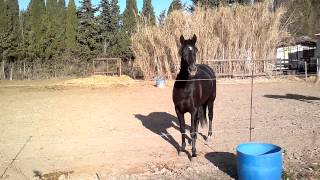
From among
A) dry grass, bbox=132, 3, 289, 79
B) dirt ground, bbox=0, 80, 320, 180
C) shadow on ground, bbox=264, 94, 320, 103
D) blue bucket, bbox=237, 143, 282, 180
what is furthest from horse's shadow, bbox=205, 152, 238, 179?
dry grass, bbox=132, 3, 289, 79

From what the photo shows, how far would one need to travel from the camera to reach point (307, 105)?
11.7 meters

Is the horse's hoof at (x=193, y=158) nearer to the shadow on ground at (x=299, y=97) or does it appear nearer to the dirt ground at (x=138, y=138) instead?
the dirt ground at (x=138, y=138)

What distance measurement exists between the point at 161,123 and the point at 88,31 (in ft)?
101

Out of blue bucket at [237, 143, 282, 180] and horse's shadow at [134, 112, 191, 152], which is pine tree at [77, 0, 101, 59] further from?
blue bucket at [237, 143, 282, 180]

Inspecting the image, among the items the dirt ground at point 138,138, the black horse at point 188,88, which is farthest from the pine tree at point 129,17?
the black horse at point 188,88

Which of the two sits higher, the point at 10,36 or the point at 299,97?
the point at 10,36

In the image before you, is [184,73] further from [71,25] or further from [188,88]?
[71,25]

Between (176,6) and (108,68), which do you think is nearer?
(108,68)

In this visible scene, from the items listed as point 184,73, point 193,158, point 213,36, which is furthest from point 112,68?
point 193,158

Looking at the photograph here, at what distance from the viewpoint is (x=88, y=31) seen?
38.9 metres

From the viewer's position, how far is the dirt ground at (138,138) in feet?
19.2

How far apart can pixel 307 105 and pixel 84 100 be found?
7.95m

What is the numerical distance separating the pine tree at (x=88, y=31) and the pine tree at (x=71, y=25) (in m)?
1.23

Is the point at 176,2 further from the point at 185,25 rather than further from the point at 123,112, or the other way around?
the point at 123,112
